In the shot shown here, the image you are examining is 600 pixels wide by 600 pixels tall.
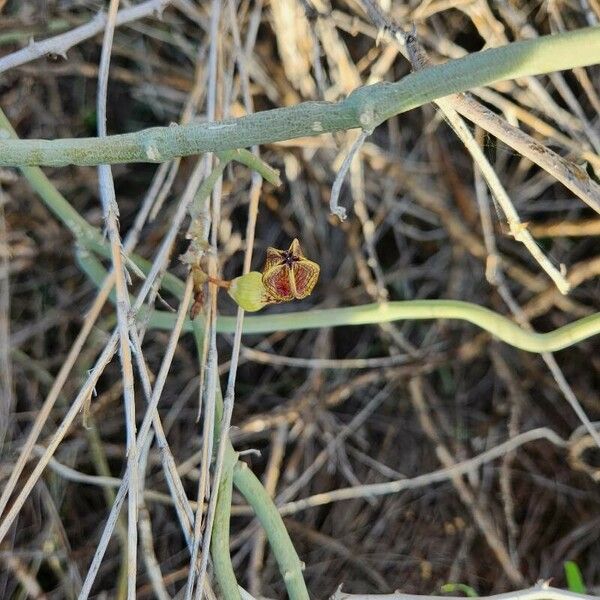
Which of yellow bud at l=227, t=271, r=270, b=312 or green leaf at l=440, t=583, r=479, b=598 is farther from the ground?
yellow bud at l=227, t=271, r=270, b=312

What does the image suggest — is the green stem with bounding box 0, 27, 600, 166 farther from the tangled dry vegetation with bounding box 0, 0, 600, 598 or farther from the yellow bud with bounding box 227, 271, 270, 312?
the tangled dry vegetation with bounding box 0, 0, 600, 598

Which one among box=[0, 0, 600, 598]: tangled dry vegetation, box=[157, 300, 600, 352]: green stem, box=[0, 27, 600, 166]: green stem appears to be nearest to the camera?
box=[0, 27, 600, 166]: green stem

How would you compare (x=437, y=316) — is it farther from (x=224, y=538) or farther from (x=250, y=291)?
(x=224, y=538)

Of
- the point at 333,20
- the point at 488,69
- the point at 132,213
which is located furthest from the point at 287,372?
the point at 488,69

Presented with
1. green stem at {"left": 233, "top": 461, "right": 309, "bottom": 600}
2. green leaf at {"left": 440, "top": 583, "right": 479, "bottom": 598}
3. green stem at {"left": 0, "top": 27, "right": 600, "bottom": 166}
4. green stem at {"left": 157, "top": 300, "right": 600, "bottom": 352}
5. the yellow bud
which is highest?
green stem at {"left": 0, "top": 27, "right": 600, "bottom": 166}

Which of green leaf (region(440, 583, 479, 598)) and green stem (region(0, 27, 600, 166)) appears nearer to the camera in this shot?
green stem (region(0, 27, 600, 166))

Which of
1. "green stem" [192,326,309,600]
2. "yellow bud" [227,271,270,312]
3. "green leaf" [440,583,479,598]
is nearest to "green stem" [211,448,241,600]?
"green stem" [192,326,309,600]

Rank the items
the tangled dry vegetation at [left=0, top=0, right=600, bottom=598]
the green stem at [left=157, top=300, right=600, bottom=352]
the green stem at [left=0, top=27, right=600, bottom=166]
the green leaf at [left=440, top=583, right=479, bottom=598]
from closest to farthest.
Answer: the green stem at [left=0, top=27, right=600, bottom=166] → the green stem at [left=157, top=300, right=600, bottom=352] → the green leaf at [left=440, top=583, right=479, bottom=598] → the tangled dry vegetation at [left=0, top=0, right=600, bottom=598]

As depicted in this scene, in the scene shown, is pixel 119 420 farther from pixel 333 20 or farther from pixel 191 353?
pixel 333 20
